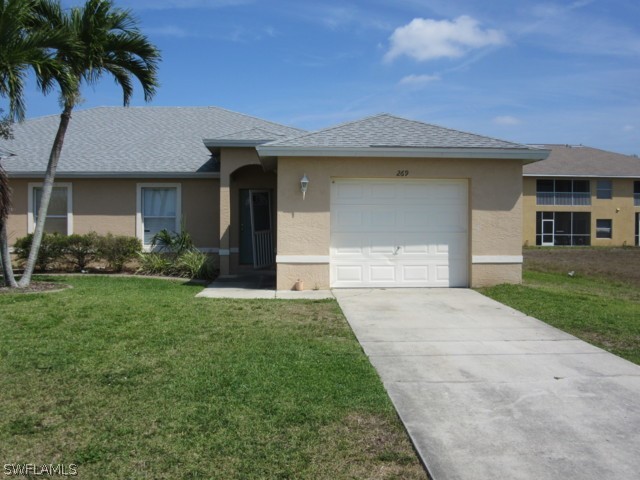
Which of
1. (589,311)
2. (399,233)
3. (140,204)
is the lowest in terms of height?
(589,311)

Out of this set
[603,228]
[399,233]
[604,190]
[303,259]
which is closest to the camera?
[303,259]

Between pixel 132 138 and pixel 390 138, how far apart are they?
1029 cm

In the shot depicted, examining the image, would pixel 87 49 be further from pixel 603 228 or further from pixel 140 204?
pixel 603 228

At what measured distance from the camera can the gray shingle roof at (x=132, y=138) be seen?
16.7 meters

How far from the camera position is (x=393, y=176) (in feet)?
40.3

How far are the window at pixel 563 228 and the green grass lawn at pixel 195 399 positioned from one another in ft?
115

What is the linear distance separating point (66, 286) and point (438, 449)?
10.5 m

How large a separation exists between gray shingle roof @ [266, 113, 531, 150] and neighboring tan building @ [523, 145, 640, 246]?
28625 millimetres

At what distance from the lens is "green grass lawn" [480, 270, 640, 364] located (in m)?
7.66

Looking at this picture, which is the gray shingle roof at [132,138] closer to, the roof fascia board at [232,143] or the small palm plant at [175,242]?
the roof fascia board at [232,143]

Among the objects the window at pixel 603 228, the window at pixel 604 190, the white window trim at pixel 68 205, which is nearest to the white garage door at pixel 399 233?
the white window trim at pixel 68 205

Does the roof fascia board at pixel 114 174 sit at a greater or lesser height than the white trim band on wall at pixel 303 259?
greater

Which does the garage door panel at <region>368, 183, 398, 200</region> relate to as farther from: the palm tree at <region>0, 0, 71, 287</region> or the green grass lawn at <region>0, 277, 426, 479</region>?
the palm tree at <region>0, 0, 71, 287</region>

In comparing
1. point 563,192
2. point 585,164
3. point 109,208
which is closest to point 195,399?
point 109,208
